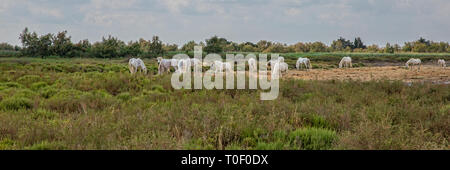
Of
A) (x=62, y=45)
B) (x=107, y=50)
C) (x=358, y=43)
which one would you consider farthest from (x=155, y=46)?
(x=358, y=43)

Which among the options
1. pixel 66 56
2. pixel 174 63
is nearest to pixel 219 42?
pixel 66 56

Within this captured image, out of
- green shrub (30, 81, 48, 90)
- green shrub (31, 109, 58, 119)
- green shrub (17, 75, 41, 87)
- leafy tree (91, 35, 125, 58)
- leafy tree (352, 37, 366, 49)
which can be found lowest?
green shrub (31, 109, 58, 119)

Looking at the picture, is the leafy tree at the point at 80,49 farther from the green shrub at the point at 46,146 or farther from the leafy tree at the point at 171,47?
the green shrub at the point at 46,146

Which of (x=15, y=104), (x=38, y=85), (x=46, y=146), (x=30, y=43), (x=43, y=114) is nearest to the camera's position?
(x=46, y=146)

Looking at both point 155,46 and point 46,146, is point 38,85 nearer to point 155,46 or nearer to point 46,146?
point 46,146

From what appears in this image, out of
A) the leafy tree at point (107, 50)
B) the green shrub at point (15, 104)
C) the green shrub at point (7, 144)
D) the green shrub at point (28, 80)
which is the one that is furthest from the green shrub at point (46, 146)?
the leafy tree at point (107, 50)

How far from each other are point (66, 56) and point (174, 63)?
32484 millimetres

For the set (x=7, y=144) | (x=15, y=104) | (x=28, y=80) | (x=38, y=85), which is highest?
(x=28, y=80)

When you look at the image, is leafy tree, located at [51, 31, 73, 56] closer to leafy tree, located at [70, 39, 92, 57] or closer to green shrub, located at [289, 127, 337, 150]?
leafy tree, located at [70, 39, 92, 57]

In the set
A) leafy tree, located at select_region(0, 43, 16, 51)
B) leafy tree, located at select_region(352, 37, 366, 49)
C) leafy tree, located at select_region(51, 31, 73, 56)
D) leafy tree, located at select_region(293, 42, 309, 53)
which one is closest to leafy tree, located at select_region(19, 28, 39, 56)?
leafy tree, located at select_region(51, 31, 73, 56)

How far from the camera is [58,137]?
195 inches
